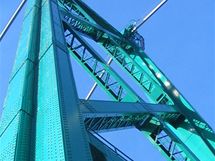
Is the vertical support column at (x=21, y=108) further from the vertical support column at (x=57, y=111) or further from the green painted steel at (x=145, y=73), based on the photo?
the green painted steel at (x=145, y=73)

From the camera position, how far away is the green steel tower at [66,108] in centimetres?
480

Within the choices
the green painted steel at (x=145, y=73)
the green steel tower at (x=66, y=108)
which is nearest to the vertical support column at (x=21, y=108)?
the green steel tower at (x=66, y=108)

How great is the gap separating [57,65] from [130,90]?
460cm

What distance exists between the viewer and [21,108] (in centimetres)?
549

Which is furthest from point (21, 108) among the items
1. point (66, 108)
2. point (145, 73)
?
point (145, 73)

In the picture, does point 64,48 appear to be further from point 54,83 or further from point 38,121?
point 38,121

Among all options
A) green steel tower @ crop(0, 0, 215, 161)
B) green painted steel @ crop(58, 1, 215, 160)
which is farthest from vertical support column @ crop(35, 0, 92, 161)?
green painted steel @ crop(58, 1, 215, 160)

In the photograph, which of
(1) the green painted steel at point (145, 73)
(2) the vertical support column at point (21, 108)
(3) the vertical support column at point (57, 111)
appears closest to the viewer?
(3) the vertical support column at point (57, 111)

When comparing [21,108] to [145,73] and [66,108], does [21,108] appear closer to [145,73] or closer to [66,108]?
[66,108]

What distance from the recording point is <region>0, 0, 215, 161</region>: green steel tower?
189 inches

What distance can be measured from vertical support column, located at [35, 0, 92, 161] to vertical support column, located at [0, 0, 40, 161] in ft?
0.43

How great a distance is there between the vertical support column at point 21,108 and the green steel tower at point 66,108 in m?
0.01

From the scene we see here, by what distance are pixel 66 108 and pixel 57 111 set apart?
0.21m

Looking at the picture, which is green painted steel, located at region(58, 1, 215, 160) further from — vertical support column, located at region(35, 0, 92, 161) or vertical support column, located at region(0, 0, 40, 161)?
vertical support column, located at region(35, 0, 92, 161)
